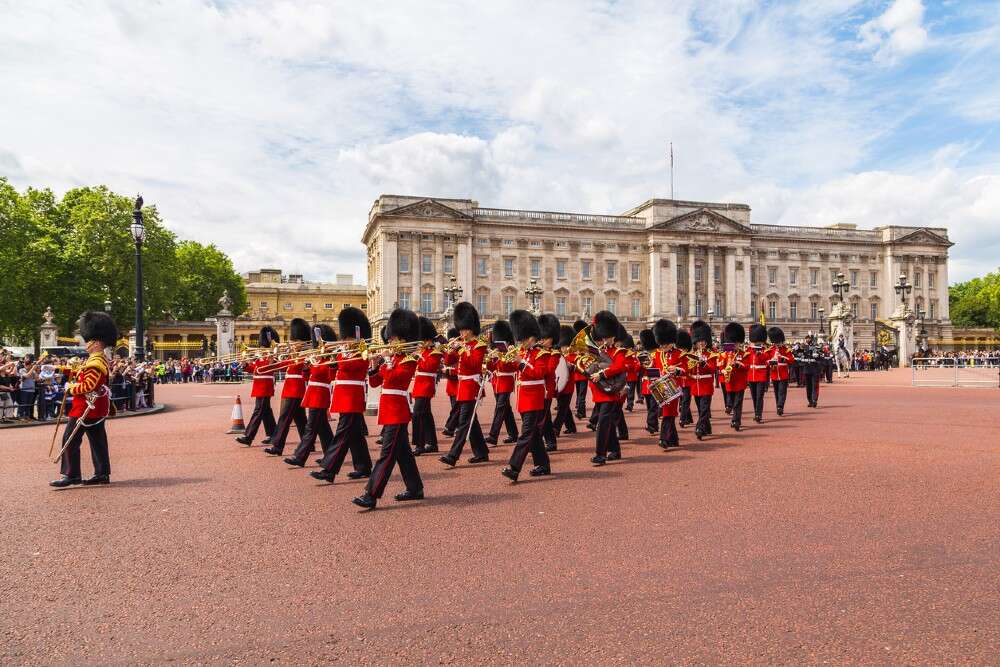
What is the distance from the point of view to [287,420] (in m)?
9.96

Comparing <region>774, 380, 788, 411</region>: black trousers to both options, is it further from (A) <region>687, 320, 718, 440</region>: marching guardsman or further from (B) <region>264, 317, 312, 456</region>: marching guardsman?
(B) <region>264, 317, 312, 456</region>: marching guardsman

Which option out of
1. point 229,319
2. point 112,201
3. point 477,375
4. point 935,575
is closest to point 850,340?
point 229,319

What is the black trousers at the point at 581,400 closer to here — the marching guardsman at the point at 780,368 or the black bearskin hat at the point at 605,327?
the marching guardsman at the point at 780,368

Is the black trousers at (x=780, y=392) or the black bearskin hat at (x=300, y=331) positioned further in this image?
the black trousers at (x=780, y=392)

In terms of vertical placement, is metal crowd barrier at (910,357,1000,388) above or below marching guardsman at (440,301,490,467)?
below

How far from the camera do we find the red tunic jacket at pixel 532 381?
8.24m

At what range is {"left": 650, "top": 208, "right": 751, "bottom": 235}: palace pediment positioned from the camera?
244 ft

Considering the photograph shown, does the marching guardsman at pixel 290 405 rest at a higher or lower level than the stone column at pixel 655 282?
lower

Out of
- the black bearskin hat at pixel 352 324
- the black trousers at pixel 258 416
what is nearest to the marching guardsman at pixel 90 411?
the black bearskin hat at pixel 352 324

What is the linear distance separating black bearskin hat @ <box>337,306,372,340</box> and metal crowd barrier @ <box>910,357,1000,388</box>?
80.1 feet

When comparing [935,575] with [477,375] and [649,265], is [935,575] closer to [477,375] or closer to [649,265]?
[477,375]

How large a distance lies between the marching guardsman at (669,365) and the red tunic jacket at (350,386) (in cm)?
462

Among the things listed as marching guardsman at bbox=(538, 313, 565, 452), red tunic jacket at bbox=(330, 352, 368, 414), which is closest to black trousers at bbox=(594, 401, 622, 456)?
marching guardsman at bbox=(538, 313, 565, 452)

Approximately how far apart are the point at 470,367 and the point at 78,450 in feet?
15.3
